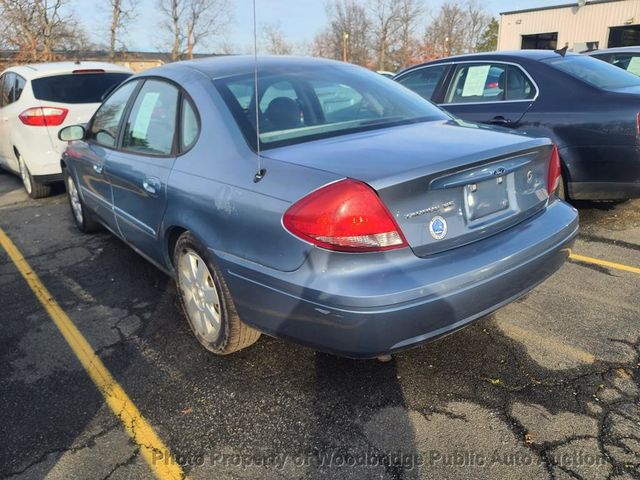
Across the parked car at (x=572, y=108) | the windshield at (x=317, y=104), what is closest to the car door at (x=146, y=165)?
the windshield at (x=317, y=104)

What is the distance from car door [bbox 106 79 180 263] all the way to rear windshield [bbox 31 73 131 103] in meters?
3.49

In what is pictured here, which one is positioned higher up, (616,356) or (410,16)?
(410,16)

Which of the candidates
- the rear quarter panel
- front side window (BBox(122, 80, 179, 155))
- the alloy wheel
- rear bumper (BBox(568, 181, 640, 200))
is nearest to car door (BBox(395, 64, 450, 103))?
rear bumper (BBox(568, 181, 640, 200))

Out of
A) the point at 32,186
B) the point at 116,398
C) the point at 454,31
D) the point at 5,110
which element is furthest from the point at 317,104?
the point at 454,31

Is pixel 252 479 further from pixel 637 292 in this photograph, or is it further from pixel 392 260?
pixel 637 292

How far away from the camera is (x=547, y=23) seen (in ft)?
95.2

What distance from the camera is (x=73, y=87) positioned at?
6.72 metres

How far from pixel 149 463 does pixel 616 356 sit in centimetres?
235

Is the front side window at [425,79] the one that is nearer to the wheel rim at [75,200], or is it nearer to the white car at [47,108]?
the wheel rim at [75,200]

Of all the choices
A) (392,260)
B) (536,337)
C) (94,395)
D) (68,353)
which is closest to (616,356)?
(536,337)

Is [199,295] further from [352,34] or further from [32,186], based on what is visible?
[352,34]

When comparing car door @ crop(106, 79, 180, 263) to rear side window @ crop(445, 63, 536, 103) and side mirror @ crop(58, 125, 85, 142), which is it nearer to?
Answer: side mirror @ crop(58, 125, 85, 142)

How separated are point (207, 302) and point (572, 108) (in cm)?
356

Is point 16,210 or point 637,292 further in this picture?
point 16,210
